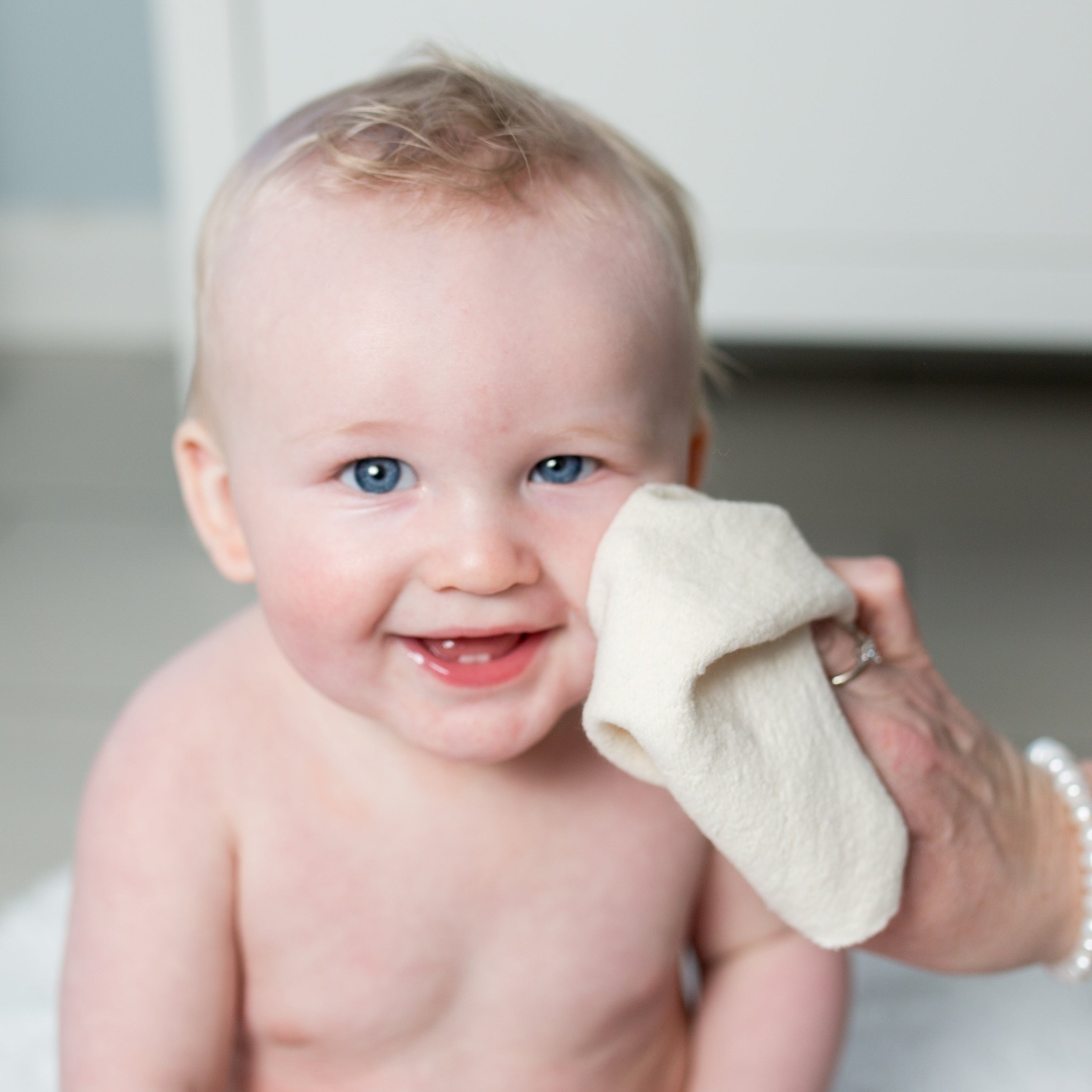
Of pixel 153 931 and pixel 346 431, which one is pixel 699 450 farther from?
pixel 153 931

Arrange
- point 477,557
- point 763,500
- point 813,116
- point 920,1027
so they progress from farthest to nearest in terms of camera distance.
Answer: point 763,500, point 813,116, point 920,1027, point 477,557

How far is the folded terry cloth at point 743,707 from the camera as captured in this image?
Answer: 571 mm

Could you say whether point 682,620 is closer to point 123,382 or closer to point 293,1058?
point 293,1058

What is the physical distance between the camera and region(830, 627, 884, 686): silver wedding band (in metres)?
0.67

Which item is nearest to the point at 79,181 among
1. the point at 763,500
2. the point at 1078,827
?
the point at 763,500

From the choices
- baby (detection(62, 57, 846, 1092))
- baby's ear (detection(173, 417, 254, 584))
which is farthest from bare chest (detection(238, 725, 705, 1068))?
baby's ear (detection(173, 417, 254, 584))

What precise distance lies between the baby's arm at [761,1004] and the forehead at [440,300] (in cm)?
32

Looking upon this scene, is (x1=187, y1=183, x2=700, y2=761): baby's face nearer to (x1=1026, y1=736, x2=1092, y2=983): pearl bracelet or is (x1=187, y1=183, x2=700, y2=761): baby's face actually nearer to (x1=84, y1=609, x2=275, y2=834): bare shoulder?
(x1=84, y1=609, x2=275, y2=834): bare shoulder

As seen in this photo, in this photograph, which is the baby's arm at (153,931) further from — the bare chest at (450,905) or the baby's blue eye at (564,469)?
the baby's blue eye at (564,469)

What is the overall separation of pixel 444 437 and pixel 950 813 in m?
0.30

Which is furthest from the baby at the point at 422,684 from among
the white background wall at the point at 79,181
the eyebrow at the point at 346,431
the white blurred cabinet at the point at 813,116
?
the white background wall at the point at 79,181

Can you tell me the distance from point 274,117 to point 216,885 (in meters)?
1.11

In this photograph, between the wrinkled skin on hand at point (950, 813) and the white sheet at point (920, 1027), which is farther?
the white sheet at point (920, 1027)

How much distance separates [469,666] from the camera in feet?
2.03
